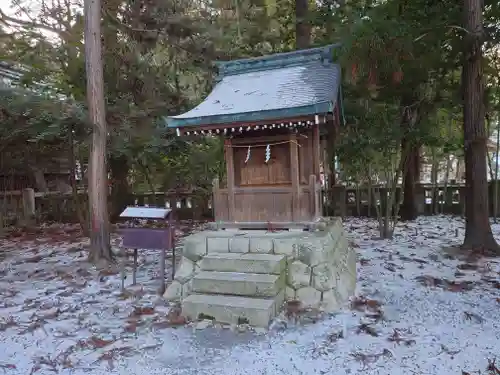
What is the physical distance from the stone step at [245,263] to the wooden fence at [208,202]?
23.5 ft

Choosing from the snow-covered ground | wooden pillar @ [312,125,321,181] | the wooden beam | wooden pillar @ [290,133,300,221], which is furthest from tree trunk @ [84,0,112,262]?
wooden pillar @ [312,125,321,181]

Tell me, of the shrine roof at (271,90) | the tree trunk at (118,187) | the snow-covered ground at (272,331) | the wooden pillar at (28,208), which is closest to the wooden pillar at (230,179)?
the shrine roof at (271,90)

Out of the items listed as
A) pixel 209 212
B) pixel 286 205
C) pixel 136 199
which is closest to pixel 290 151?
pixel 286 205

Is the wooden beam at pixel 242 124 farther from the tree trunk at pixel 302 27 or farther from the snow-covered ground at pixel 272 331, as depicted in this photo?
the tree trunk at pixel 302 27

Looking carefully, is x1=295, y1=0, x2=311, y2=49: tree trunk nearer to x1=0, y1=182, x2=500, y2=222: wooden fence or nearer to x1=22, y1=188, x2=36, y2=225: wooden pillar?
x1=0, y1=182, x2=500, y2=222: wooden fence

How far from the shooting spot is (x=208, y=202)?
13031mm

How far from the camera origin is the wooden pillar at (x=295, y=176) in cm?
651

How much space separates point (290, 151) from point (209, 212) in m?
6.74

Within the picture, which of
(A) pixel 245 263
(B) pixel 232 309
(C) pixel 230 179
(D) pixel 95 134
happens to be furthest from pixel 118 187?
→ (B) pixel 232 309

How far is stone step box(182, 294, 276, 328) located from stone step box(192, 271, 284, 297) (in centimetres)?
9

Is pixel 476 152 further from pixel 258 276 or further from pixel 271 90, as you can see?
pixel 258 276

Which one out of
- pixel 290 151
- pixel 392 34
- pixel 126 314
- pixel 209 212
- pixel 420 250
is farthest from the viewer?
pixel 209 212

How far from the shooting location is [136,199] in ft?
43.9

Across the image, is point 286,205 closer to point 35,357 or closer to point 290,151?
point 290,151
